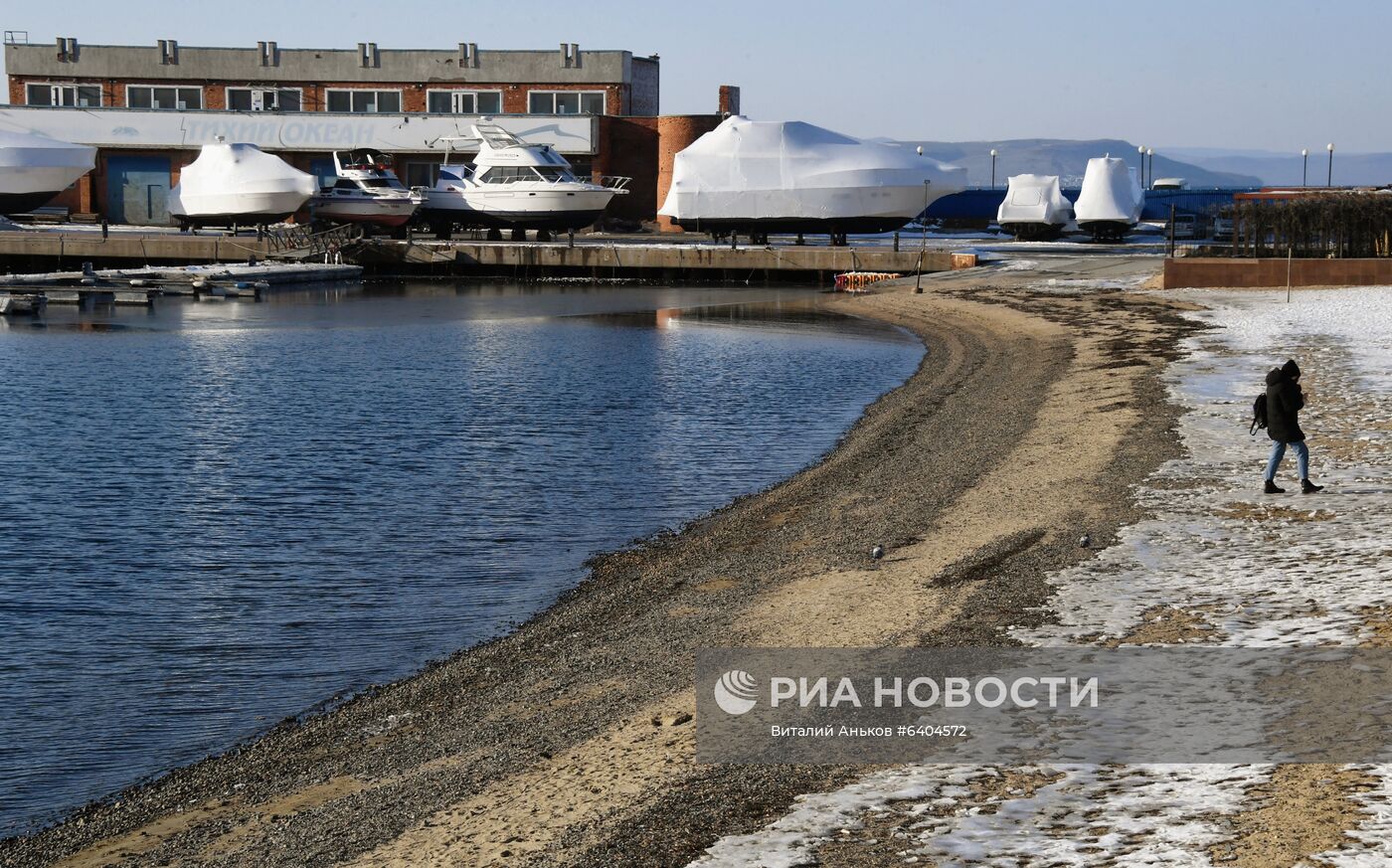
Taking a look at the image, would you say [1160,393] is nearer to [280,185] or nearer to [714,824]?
[714,824]

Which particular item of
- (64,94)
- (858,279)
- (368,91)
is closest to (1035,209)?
(858,279)

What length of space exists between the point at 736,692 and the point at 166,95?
241 feet

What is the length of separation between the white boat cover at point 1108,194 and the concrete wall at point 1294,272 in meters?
25.9

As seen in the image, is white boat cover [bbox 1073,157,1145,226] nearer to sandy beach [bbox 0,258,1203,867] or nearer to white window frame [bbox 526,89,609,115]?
white window frame [bbox 526,89,609,115]

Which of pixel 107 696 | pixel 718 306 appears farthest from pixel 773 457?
pixel 718 306

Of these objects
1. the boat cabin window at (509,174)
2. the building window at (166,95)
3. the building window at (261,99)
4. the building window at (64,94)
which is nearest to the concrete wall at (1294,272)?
the boat cabin window at (509,174)

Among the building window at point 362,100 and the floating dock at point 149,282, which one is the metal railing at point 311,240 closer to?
the floating dock at point 149,282

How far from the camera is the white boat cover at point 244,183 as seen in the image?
5978 cm

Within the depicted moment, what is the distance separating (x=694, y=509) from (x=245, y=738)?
8321 mm

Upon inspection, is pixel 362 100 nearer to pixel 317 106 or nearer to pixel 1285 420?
pixel 317 106

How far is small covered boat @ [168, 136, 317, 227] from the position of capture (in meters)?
59.8

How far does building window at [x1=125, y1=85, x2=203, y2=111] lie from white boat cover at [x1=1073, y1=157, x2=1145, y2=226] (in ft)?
140

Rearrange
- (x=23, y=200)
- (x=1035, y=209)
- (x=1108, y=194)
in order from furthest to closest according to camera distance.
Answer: (x=1035, y=209) < (x=1108, y=194) < (x=23, y=200)

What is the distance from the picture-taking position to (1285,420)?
13.7 meters
